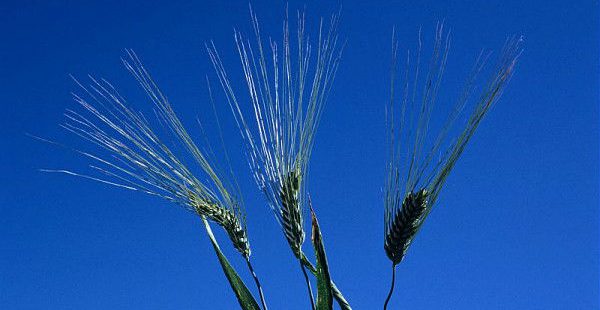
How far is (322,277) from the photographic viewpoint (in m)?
1.42

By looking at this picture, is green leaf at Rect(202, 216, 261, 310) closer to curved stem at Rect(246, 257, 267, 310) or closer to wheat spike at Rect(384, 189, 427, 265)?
curved stem at Rect(246, 257, 267, 310)

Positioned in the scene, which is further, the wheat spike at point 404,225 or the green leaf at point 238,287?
the green leaf at point 238,287

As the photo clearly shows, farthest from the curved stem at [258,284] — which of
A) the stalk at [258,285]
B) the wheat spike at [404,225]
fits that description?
the wheat spike at [404,225]

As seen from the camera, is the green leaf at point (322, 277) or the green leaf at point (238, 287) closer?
the green leaf at point (322, 277)

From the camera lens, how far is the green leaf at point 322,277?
1405 mm

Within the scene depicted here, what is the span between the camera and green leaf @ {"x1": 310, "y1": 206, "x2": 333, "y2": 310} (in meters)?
1.41

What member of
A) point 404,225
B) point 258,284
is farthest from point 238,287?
point 404,225

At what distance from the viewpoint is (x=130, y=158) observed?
1667 mm

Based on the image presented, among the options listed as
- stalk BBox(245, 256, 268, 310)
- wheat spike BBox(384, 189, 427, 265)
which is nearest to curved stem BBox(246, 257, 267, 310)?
stalk BBox(245, 256, 268, 310)

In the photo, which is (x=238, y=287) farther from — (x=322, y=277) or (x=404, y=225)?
(x=404, y=225)

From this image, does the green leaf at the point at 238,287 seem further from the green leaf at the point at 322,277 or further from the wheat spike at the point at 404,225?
the wheat spike at the point at 404,225

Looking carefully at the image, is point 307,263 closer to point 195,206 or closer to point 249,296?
point 249,296

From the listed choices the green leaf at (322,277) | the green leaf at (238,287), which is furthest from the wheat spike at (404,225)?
the green leaf at (238,287)

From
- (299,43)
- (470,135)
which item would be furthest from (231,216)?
(470,135)
